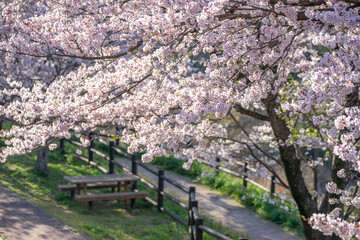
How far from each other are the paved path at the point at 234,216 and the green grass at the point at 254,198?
17cm

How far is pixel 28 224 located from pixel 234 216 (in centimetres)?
470

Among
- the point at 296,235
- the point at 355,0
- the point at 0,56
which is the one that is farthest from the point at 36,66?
the point at 355,0

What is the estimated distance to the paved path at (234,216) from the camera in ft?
30.8

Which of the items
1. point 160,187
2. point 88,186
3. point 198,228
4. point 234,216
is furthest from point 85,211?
point 234,216

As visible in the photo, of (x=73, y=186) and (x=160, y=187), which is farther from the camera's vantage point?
(x=160, y=187)

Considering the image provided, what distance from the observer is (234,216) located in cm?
1045

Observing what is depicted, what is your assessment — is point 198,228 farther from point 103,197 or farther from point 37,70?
point 37,70

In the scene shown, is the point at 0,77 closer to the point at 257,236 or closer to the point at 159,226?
the point at 159,226

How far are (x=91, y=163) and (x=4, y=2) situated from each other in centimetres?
535

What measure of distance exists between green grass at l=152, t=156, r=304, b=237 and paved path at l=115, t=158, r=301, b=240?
0.17 m

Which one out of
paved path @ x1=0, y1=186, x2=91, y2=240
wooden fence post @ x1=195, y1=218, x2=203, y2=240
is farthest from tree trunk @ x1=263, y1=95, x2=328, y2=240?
paved path @ x1=0, y1=186, x2=91, y2=240

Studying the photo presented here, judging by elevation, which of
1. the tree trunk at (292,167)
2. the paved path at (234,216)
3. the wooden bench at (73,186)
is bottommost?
the paved path at (234,216)

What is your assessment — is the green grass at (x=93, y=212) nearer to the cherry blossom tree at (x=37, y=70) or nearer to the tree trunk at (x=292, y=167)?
the cherry blossom tree at (x=37, y=70)

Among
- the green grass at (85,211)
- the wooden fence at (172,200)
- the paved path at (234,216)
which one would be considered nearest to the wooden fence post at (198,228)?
the wooden fence at (172,200)
